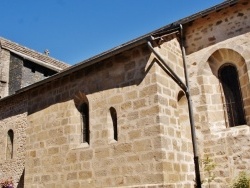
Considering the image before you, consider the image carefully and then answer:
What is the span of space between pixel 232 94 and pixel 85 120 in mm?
3930

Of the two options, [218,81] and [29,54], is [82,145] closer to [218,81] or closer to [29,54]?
[218,81]

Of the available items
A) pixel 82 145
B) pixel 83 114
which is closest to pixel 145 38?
pixel 83 114

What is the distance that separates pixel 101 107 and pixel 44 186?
9.55 ft

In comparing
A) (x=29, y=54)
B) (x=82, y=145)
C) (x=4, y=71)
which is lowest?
(x=82, y=145)

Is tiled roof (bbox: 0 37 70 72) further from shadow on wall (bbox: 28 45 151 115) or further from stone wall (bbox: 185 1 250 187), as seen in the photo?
stone wall (bbox: 185 1 250 187)

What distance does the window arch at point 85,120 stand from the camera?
8.62 metres

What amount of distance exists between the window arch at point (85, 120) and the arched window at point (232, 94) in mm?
3672

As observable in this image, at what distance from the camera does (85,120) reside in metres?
8.76

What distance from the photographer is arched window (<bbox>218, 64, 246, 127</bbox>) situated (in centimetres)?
751

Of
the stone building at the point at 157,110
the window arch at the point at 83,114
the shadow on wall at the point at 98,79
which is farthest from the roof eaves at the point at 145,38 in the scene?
the window arch at the point at 83,114

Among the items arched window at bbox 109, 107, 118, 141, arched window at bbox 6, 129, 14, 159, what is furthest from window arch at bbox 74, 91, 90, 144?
arched window at bbox 6, 129, 14, 159

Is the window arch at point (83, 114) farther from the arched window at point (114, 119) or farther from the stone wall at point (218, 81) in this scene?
the stone wall at point (218, 81)

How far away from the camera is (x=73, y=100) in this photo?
890 cm

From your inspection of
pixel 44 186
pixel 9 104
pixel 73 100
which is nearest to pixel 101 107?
pixel 73 100
